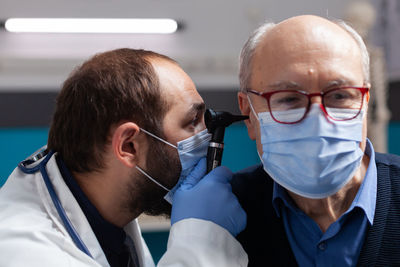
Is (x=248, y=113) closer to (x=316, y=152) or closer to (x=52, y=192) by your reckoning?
(x=316, y=152)

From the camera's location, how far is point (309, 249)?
1.36 m

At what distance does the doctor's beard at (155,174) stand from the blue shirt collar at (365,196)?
1.21 feet

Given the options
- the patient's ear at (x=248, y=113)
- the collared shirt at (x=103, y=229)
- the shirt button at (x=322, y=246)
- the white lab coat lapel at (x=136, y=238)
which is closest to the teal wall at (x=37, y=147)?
the white lab coat lapel at (x=136, y=238)

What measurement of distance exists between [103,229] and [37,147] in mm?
1869

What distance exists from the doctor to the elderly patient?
0.18 meters

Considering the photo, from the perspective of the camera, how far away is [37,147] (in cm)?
329

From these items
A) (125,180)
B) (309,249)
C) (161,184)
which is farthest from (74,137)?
(309,249)

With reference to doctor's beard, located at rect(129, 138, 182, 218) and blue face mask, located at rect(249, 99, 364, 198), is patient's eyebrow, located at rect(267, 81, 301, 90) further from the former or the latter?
doctor's beard, located at rect(129, 138, 182, 218)

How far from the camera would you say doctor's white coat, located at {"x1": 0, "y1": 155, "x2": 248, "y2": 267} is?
1.31 m

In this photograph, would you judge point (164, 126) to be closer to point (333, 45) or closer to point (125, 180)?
point (125, 180)

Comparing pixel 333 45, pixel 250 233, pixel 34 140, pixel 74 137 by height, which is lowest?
pixel 34 140

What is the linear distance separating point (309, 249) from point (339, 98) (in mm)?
439

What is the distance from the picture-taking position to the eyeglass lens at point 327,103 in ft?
4.15

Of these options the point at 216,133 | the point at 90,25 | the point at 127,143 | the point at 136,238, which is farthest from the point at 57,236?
the point at 90,25
